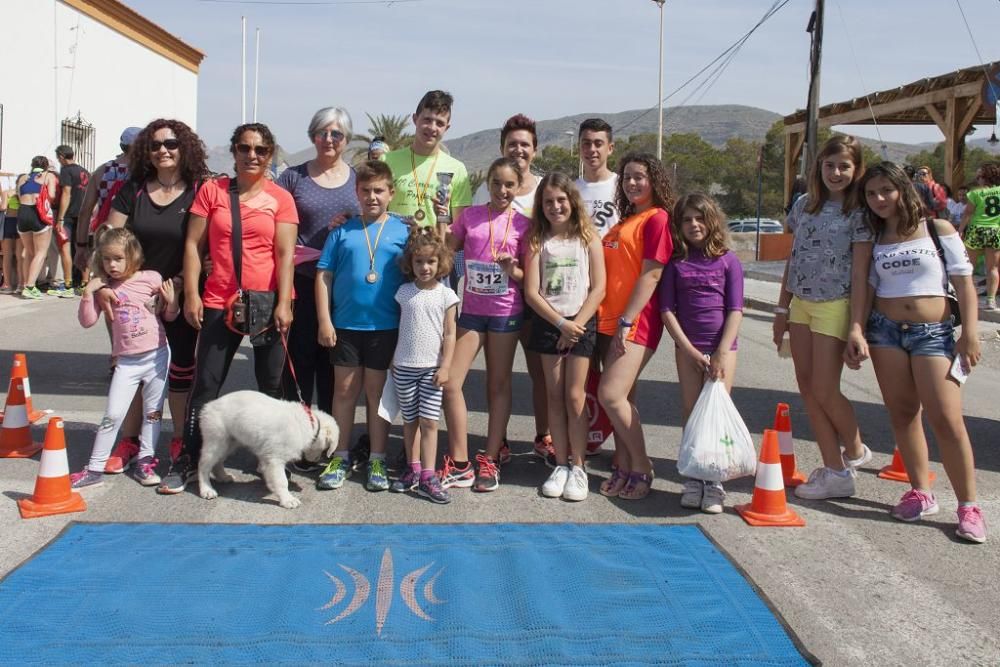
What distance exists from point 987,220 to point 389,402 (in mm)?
10787

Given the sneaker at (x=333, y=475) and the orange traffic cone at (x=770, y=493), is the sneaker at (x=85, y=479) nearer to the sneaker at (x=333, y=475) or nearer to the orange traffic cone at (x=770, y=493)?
the sneaker at (x=333, y=475)

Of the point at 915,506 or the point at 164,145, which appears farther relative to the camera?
the point at 164,145

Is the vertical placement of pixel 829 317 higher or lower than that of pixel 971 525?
higher

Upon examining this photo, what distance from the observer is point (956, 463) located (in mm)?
4551

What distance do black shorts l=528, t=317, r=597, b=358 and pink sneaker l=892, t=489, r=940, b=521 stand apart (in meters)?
1.87

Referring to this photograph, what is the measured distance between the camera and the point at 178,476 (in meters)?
5.02

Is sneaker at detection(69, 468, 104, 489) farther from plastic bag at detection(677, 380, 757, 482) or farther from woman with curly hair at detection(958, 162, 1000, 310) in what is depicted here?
woman with curly hair at detection(958, 162, 1000, 310)

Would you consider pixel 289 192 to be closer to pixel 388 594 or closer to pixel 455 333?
pixel 455 333

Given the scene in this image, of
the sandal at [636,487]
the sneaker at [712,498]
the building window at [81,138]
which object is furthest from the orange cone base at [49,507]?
the building window at [81,138]

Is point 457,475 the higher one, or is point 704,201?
point 704,201

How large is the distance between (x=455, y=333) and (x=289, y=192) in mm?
1354

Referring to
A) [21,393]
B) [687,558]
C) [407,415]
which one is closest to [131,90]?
[21,393]

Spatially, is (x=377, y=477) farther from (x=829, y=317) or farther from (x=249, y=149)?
(x=829, y=317)

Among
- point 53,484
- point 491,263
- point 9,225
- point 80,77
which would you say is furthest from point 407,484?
point 80,77
